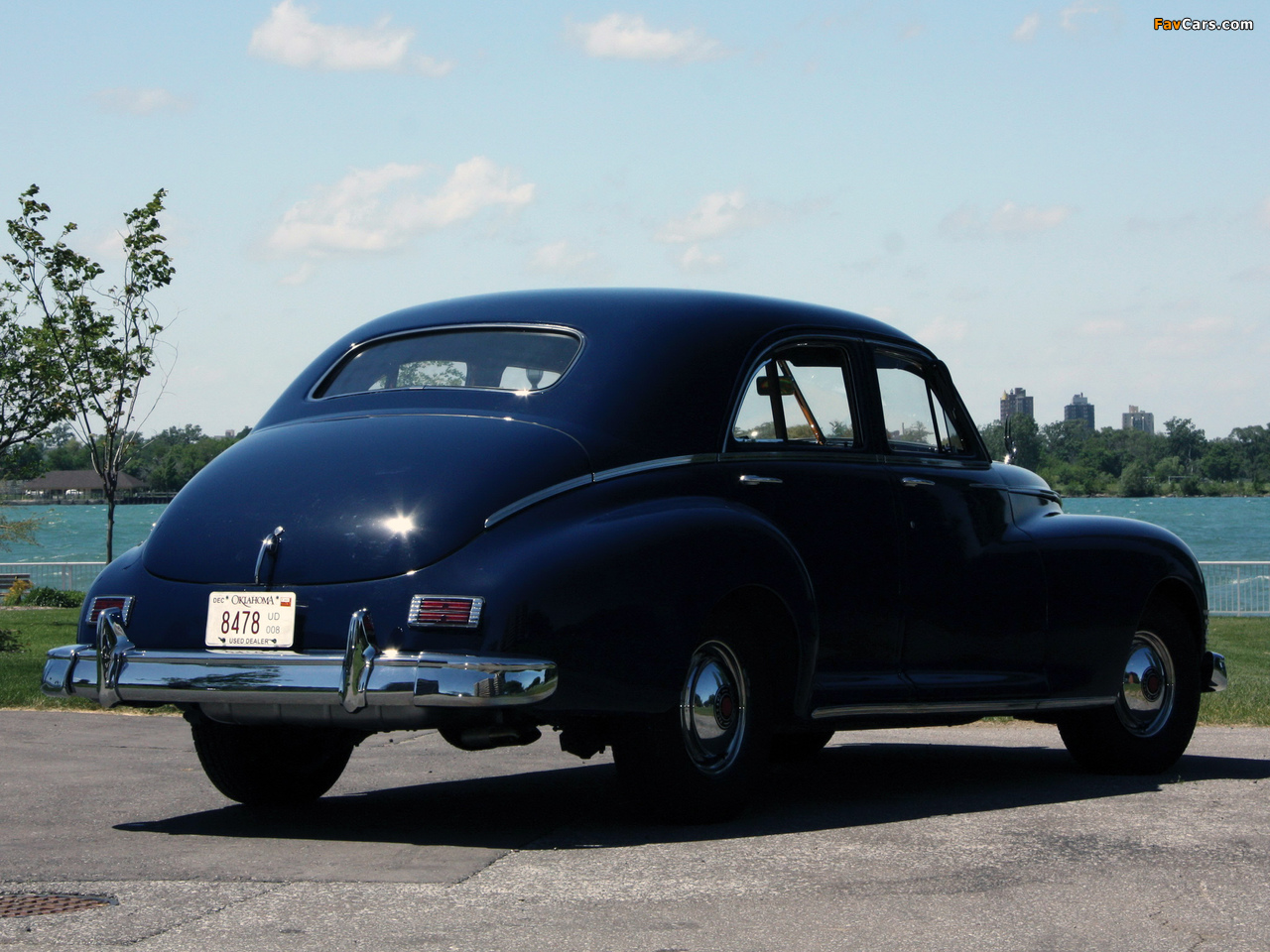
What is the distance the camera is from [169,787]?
7.01 m

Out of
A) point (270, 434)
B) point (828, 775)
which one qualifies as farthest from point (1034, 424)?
point (270, 434)

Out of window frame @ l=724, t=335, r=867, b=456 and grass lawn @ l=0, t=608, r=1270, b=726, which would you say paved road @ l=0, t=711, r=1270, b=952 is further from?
grass lawn @ l=0, t=608, r=1270, b=726

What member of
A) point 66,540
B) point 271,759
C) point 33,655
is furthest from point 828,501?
point 66,540

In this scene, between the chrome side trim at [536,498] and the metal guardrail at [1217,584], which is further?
the metal guardrail at [1217,584]

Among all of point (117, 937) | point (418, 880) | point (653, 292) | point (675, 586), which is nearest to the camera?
point (117, 937)

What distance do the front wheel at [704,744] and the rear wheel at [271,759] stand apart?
131cm

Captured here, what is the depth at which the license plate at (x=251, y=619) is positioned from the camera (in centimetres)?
527

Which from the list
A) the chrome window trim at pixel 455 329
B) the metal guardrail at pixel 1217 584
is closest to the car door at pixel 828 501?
the chrome window trim at pixel 455 329

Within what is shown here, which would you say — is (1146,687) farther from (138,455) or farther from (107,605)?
(138,455)

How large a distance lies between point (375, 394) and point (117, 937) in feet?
8.51

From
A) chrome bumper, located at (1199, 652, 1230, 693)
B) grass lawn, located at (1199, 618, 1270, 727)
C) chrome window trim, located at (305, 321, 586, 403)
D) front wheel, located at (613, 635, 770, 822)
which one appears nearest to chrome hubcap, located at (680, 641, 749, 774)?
front wheel, located at (613, 635, 770, 822)

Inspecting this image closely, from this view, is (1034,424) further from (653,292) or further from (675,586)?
(675,586)

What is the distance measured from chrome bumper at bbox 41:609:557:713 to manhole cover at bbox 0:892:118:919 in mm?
842

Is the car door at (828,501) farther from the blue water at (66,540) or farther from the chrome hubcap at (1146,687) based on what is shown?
the blue water at (66,540)
